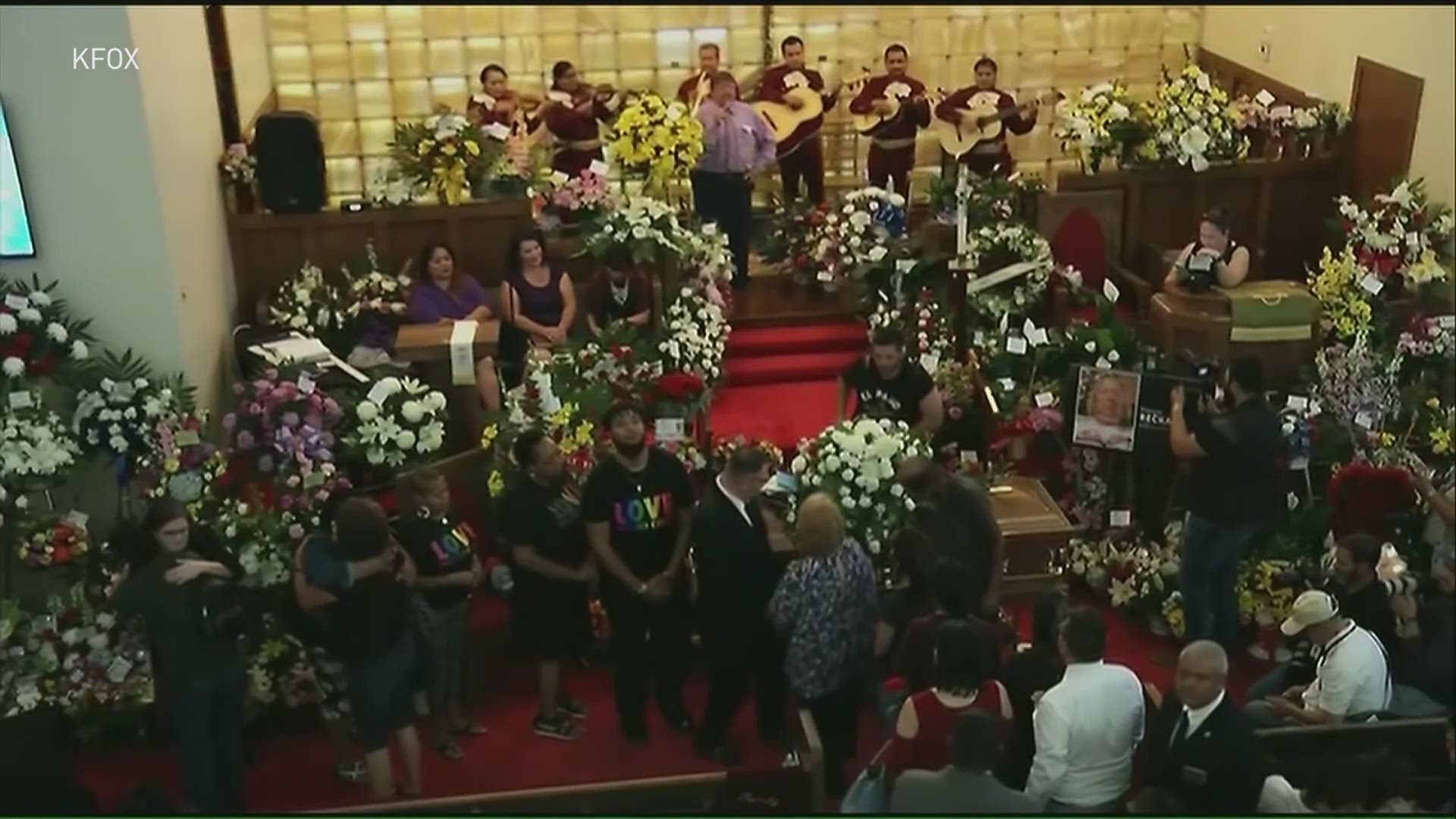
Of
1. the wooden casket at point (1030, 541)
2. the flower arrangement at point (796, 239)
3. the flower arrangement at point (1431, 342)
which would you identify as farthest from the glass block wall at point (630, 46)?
the wooden casket at point (1030, 541)

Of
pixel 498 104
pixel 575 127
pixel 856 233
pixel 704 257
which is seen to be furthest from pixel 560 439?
pixel 498 104

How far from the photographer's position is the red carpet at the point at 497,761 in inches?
222

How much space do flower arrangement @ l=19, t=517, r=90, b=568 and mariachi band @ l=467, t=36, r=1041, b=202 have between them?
12.7ft

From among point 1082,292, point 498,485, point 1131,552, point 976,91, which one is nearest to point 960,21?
point 976,91

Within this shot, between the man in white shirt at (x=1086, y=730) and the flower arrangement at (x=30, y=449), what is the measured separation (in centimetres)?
394

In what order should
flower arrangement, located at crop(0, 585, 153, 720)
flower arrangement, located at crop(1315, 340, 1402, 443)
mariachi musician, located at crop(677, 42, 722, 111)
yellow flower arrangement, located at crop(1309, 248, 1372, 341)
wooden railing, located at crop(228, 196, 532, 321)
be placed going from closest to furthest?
flower arrangement, located at crop(0, 585, 153, 720) < flower arrangement, located at crop(1315, 340, 1402, 443) < yellow flower arrangement, located at crop(1309, 248, 1372, 341) < wooden railing, located at crop(228, 196, 532, 321) < mariachi musician, located at crop(677, 42, 722, 111)

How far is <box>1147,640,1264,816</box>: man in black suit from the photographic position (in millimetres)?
4062

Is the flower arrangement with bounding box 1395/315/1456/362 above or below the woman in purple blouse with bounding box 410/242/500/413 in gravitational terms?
below

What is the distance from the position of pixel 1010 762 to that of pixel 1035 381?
2.91m

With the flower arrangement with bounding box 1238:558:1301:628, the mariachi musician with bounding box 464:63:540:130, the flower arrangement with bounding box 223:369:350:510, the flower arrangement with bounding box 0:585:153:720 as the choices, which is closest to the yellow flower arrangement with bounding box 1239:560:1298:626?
the flower arrangement with bounding box 1238:558:1301:628

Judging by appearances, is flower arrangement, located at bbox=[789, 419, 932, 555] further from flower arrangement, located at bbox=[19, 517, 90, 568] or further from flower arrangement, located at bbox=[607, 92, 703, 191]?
flower arrangement, located at bbox=[607, 92, 703, 191]

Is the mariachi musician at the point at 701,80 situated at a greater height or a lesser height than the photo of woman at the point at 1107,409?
greater

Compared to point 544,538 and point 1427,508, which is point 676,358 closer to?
point 544,538

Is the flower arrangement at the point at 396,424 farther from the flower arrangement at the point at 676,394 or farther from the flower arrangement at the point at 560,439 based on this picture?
the flower arrangement at the point at 676,394
